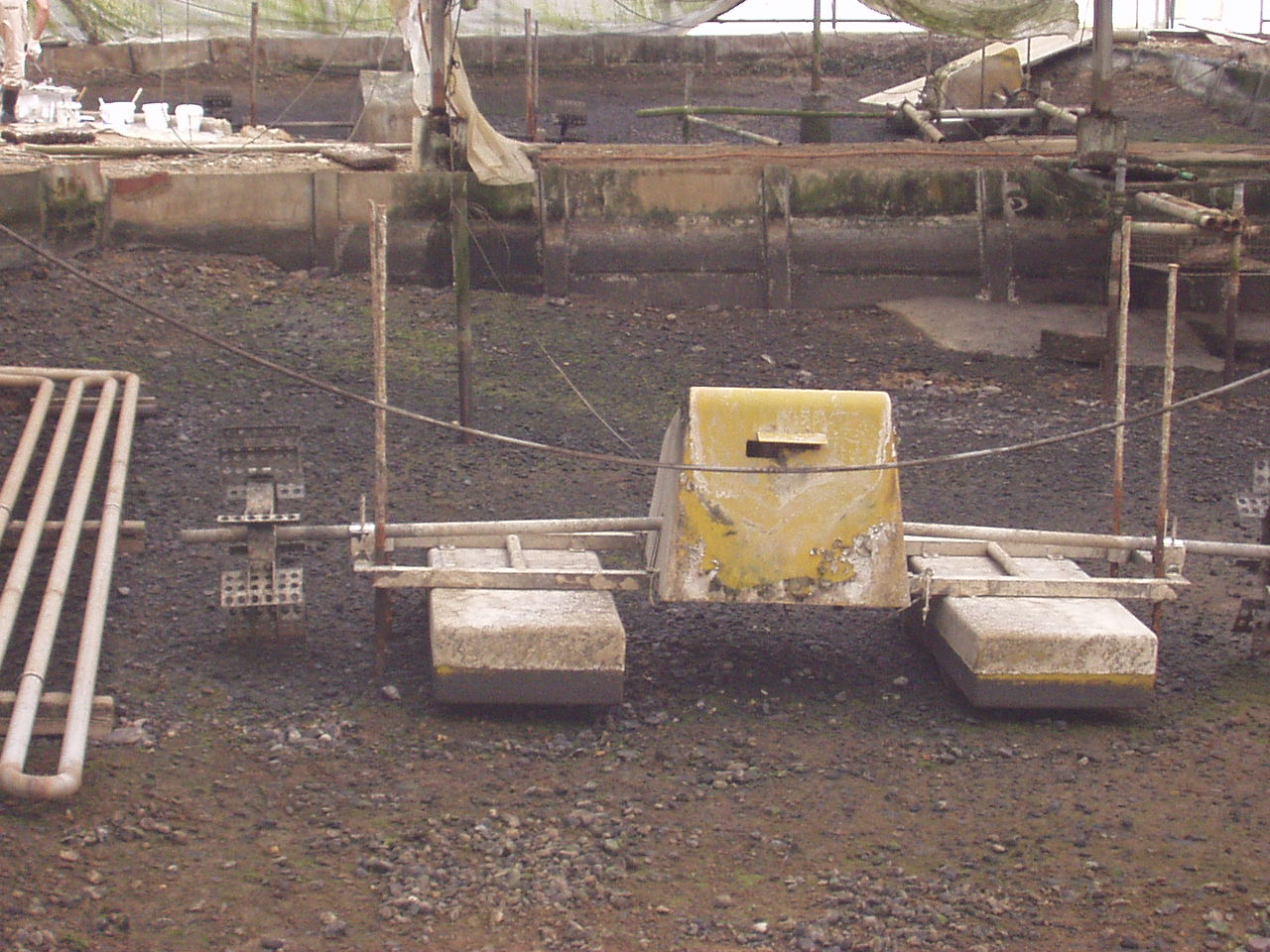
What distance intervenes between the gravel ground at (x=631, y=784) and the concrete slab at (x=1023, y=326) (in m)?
3.28

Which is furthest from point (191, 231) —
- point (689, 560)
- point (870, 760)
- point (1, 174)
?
point (870, 760)

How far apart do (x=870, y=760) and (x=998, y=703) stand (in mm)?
666

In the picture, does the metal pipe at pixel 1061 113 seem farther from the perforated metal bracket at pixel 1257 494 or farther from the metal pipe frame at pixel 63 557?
the metal pipe frame at pixel 63 557

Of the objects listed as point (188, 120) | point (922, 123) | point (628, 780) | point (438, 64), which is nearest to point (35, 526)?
point (628, 780)

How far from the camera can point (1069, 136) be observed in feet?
59.3

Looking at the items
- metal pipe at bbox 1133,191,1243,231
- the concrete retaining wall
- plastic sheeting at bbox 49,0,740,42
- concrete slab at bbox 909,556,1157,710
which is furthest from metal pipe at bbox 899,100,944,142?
concrete slab at bbox 909,556,1157,710

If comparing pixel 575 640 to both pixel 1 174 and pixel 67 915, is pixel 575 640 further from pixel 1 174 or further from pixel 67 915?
pixel 1 174

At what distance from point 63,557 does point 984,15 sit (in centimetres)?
1353

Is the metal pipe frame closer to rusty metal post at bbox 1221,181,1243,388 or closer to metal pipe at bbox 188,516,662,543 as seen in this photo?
metal pipe at bbox 188,516,662,543

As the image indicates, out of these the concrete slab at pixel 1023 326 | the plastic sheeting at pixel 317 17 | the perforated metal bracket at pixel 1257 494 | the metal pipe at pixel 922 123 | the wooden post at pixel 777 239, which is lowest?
the perforated metal bracket at pixel 1257 494

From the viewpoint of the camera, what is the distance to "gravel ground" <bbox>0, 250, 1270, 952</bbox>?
515 cm

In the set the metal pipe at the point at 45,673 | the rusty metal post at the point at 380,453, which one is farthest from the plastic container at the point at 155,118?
the rusty metal post at the point at 380,453

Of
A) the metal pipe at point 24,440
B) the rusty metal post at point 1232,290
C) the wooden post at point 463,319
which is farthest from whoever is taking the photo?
the rusty metal post at point 1232,290

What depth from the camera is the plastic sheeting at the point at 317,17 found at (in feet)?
70.9
